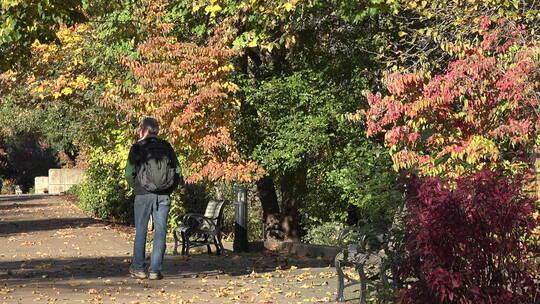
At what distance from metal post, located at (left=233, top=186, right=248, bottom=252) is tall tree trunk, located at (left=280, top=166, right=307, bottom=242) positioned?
11.2 ft

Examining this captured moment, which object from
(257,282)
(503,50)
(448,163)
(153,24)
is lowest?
(257,282)

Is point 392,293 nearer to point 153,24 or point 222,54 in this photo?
point 222,54

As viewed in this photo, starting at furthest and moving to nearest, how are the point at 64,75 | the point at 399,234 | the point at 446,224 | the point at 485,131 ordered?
the point at 64,75 < the point at 485,131 < the point at 399,234 < the point at 446,224

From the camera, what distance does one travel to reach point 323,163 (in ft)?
61.4

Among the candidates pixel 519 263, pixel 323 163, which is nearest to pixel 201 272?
pixel 323 163

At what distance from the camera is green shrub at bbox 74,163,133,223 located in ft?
90.0

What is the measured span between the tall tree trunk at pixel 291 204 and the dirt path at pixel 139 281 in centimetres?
332

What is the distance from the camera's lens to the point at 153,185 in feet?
39.3

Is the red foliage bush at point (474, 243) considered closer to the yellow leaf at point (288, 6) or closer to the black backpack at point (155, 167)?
the black backpack at point (155, 167)

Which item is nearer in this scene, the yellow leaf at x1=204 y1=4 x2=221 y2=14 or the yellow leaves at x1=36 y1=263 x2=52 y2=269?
the yellow leaves at x1=36 y1=263 x2=52 y2=269

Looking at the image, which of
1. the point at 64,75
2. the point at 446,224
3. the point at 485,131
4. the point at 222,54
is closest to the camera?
the point at 446,224

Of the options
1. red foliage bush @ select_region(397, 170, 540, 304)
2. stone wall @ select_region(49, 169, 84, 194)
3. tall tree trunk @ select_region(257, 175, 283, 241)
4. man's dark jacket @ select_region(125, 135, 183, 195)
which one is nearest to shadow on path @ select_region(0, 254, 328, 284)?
man's dark jacket @ select_region(125, 135, 183, 195)

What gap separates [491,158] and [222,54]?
578 centimetres

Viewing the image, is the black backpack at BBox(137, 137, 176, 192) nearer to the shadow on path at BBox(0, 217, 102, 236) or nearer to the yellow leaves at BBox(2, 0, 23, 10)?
the yellow leaves at BBox(2, 0, 23, 10)
